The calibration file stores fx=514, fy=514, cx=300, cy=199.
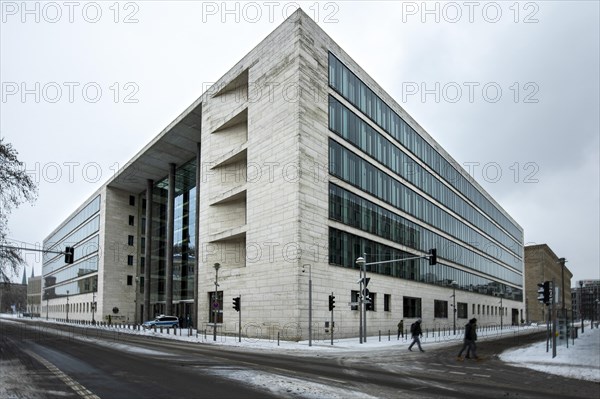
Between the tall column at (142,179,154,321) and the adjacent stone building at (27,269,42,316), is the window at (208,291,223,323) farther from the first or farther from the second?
the adjacent stone building at (27,269,42,316)

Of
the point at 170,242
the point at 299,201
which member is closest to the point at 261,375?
the point at 299,201

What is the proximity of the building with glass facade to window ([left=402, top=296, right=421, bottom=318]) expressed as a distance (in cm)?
11

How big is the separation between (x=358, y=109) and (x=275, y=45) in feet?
34.2

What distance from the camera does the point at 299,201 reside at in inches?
1489

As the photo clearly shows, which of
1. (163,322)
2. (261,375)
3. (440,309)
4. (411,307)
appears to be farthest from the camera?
(440,309)

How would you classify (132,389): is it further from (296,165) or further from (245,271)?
(245,271)

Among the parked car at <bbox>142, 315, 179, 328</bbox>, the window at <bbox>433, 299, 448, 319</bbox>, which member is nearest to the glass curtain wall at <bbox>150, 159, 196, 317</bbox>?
the parked car at <bbox>142, 315, 179, 328</bbox>

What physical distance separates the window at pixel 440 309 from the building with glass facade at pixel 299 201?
0.72ft

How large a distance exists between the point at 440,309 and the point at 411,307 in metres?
10.9

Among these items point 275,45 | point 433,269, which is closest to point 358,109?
point 275,45

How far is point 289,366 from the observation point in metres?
17.4

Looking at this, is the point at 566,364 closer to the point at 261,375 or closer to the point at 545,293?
the point at 545,293

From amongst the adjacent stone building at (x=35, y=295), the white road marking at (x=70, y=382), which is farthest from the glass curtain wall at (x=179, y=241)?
the adjacent stone building at (x=35, y=295)

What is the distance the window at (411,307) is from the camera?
5424 cm
